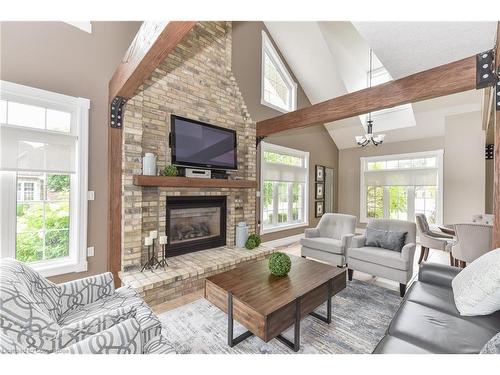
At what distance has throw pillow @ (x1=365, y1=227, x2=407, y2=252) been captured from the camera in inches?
123

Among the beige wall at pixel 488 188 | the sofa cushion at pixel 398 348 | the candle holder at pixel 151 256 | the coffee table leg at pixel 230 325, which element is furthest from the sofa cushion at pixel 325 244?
the beige wall at pixel 488 188

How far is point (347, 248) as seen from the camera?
3.53 metres

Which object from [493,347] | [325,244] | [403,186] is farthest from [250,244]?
[403,186]

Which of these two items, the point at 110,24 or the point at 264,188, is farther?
the point at 264,188

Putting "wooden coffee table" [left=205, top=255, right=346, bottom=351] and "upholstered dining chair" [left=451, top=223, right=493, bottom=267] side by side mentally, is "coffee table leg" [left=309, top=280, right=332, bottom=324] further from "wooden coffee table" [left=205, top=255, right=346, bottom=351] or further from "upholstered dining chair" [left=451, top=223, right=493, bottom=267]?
"upholstered dining chair" [left=451, top=223, right=493, bottom=267]

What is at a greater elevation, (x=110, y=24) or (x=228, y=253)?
(x=110, y=24)

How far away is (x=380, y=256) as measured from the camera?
2.96m

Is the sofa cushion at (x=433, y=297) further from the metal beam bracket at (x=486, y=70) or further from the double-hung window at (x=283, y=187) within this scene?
the double-hung window at (x=283, y=187)

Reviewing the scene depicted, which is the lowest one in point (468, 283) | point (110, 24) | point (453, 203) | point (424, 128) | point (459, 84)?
point (468, 283)

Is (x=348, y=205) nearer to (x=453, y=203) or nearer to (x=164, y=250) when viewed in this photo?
(x=453, y=203)

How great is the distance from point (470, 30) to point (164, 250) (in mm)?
4058

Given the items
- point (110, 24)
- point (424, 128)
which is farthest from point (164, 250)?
point (424, 128)
